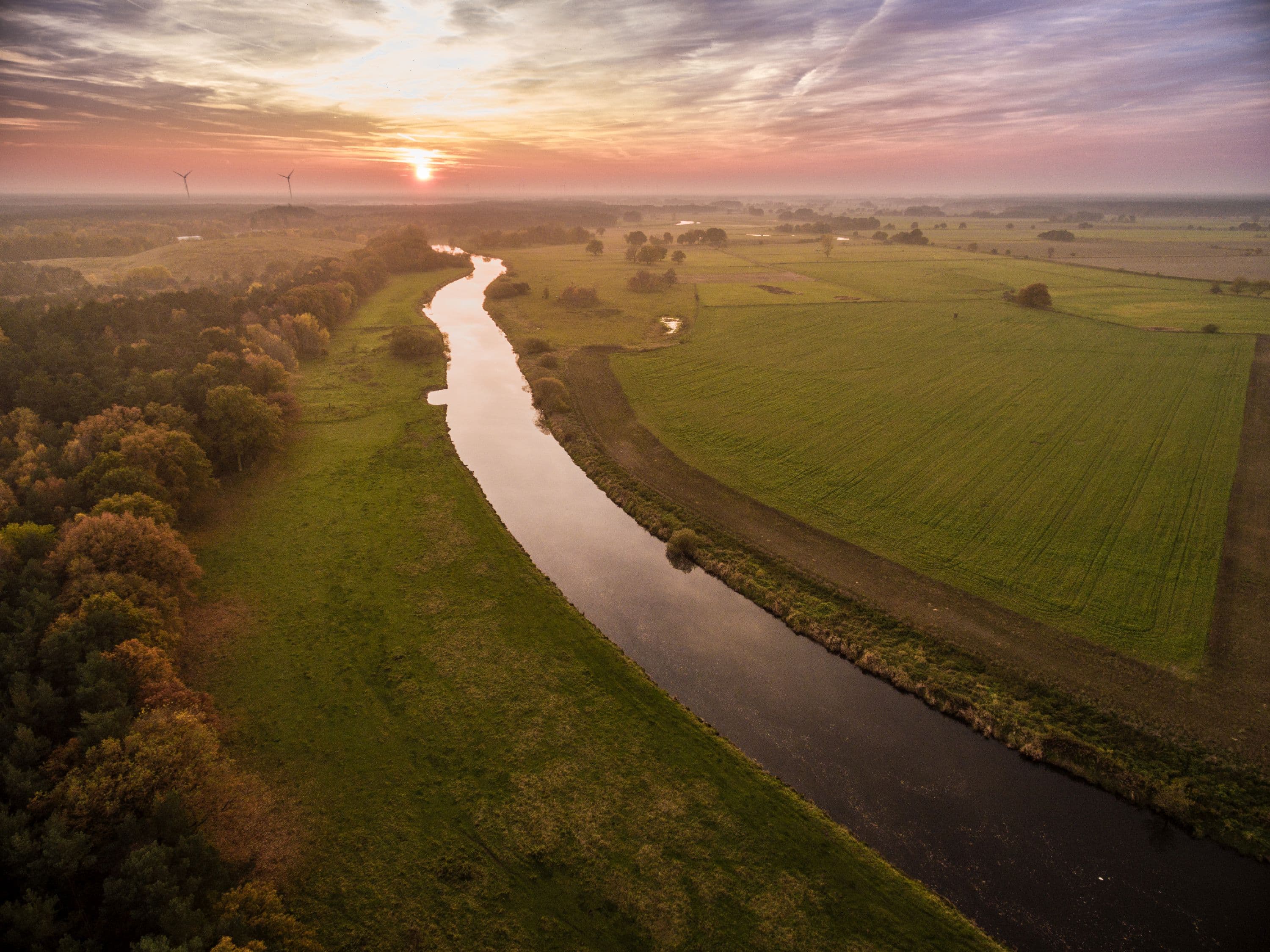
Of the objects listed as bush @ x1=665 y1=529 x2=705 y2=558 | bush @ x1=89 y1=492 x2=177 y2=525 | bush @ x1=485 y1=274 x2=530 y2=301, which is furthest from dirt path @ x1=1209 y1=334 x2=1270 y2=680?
bush @ x1=485 y1=274 x2=530 y2=301

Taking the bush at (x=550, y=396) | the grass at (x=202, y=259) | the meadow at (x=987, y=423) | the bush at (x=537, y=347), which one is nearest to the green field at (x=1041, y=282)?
the meadow at (x=987, y=423)

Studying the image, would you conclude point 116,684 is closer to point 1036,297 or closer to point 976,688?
point 976,688

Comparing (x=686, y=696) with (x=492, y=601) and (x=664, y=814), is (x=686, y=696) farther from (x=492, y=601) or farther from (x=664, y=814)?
(x=492, y=601)

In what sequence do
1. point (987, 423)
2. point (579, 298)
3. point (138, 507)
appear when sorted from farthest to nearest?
1. point (579, 298)
2. point (987, 423)
3. point (138, 507)

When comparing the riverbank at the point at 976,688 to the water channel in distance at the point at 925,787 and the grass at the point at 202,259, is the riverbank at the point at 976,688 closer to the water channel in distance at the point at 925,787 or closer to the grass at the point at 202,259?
the water channel in distance at the point at 925,787

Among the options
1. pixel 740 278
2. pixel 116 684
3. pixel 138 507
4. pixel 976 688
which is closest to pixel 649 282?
pixel 740 278

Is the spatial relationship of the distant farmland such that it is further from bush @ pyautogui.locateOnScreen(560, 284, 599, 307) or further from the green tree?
the green tree
